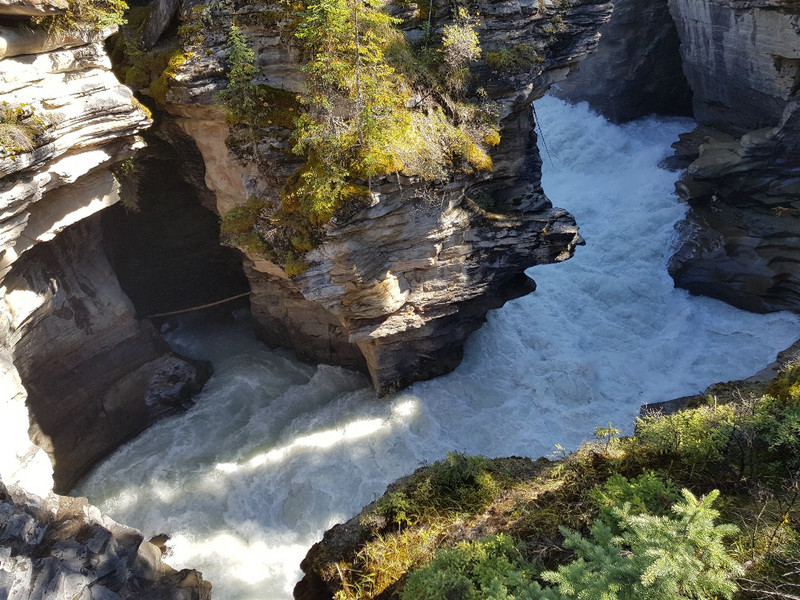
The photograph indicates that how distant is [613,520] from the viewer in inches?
198

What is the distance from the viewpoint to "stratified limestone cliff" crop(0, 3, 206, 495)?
8516mm

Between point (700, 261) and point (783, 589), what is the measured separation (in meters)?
13.2

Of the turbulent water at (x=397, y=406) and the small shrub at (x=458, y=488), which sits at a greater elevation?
the small shrub at (x=458, y=488)

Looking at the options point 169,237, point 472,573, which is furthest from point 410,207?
point 169,237

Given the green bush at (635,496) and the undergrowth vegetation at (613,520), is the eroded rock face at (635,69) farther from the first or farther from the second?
the green bush at (635,496)

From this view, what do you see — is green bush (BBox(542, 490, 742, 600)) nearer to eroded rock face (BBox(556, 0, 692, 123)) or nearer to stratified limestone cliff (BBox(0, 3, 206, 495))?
stratified limestone cliff (BBox(0, 3, 206, 495))

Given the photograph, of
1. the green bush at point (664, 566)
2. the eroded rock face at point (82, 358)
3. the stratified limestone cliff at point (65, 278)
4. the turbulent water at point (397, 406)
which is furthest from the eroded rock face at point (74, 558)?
the green bush at point (664, 566)

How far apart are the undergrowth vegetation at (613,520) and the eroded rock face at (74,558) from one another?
10.2ft

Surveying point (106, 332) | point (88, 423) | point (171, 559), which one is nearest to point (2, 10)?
point (106, 332)

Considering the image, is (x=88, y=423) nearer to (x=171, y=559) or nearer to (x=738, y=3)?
(x=171, y=559)

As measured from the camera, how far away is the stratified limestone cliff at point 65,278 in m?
8.52

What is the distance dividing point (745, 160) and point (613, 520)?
13571mm

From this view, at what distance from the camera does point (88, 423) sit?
485 inches

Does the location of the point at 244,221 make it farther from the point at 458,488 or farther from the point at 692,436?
the point at 692,436
